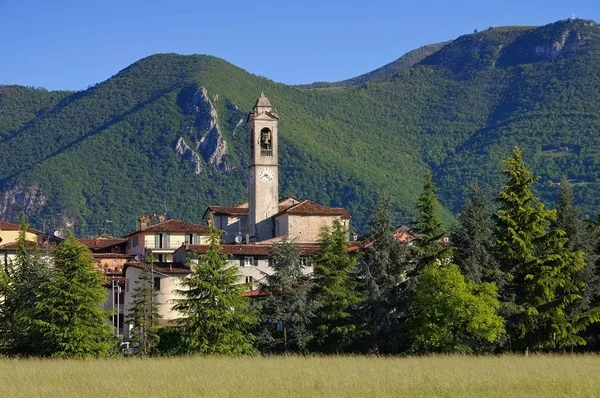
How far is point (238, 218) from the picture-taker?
9844 cm

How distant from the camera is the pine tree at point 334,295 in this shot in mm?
54688

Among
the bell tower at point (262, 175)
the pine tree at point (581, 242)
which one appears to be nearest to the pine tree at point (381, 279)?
the pine tree at point (581, 242)

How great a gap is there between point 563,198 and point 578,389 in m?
32.1

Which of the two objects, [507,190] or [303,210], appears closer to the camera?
[507,190]

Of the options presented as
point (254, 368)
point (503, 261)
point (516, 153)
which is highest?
point (516, 153)

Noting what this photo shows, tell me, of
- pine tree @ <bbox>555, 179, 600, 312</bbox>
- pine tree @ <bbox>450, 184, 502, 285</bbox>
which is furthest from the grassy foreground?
pine tree @ <bbox>555, 179, 600, 312</bbox>

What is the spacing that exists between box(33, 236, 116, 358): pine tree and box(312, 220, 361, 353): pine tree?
31.9ft

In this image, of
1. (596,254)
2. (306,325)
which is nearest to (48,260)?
(306,325)

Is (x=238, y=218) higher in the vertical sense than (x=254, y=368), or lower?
higher

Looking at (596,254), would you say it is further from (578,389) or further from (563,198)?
(578,389)

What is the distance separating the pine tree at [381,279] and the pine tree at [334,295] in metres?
0.59

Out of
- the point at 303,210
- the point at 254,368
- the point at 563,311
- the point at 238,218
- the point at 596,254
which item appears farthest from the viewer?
the point at 238,218

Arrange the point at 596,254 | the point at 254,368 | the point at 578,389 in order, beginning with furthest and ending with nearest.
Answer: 1. the point at 596,254
2. the point at 254,368
3. the point at 578,389

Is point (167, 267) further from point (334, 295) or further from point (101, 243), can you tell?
point (101, 243)
